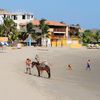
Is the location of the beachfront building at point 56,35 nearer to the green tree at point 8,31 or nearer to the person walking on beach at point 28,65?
the green tree at point 8,31

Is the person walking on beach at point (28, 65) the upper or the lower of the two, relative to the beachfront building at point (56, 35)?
lower

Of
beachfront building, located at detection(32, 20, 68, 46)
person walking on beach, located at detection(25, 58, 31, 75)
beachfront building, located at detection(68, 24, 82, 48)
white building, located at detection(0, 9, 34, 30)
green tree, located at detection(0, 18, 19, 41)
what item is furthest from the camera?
white building, located at detection(0, 9, 34, 30)

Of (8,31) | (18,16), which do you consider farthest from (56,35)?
(8,31)

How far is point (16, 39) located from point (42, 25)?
7824 mm

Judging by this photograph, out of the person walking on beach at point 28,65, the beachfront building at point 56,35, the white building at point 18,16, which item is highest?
the white building at point 18,16

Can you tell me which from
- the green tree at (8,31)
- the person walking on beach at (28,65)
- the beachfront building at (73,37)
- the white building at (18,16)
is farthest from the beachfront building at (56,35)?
the person walking on beach at (28,65)

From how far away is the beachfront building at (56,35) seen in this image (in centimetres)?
8719

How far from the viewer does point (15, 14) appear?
312 ft

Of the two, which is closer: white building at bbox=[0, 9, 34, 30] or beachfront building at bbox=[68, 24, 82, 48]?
beachfront building at bbox=[68, 24, 82, 48]

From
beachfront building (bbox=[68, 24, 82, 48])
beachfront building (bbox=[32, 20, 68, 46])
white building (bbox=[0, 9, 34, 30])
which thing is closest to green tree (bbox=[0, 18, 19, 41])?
beachfront building (bbox=[32, 20, 68, 46])

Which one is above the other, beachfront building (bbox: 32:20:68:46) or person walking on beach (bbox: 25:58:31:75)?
beachfront building (bbox: 32:20:68:46)

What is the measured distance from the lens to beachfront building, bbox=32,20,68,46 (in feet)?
286

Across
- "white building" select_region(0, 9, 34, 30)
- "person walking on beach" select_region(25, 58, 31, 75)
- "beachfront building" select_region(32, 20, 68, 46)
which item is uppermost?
"white building" select_region(0, 9, 34, 30)

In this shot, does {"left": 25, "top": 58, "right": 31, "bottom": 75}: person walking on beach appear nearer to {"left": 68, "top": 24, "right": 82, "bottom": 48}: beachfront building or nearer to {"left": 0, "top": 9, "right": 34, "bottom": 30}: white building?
{"left": 68, "top": 24, "right": 82, "bottom": 48}: beachfront building
